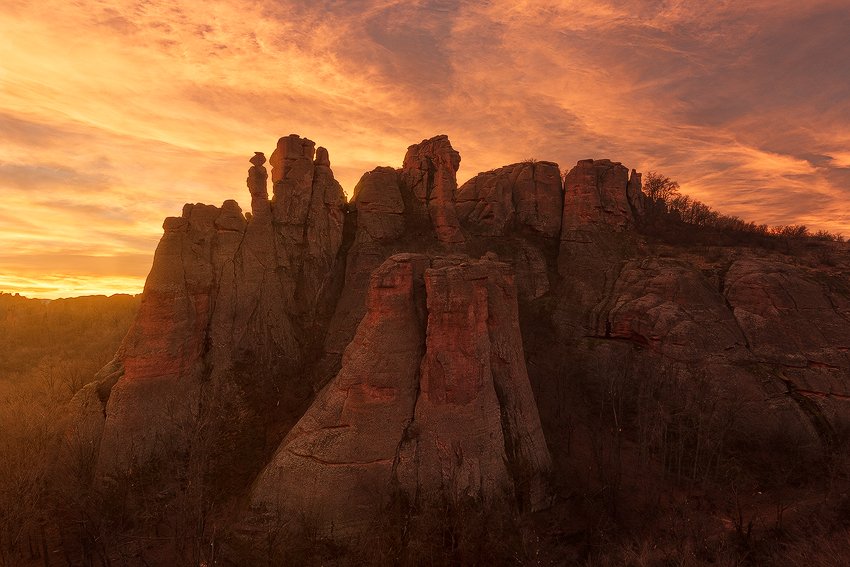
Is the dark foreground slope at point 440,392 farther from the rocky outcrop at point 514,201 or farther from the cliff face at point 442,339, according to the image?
the rocky outcrop at point 514,201

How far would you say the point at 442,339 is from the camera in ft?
78.1

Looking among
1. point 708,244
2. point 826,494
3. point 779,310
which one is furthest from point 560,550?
point 708,244

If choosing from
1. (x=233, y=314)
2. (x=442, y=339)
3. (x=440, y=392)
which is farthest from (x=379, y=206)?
(x=440, y=392)

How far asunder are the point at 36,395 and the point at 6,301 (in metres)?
71.8

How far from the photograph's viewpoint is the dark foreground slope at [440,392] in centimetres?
2166

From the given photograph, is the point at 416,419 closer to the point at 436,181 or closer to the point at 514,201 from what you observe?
the point at 436,181

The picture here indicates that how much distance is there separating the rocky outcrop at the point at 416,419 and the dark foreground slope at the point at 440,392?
0.11m

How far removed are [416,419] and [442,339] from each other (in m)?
4.39

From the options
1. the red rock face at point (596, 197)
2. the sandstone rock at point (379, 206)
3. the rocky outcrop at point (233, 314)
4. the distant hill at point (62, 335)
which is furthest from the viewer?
the red rock face at point (596, 197)

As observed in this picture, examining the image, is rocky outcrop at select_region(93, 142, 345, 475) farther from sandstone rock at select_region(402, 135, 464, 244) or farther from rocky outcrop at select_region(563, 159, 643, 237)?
rocky outcrop at select_region(563, 159, 643, 237)

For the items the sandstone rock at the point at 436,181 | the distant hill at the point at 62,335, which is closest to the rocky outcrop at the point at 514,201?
the sandstone rock at the point at 436,181

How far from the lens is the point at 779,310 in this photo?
37781 millimetres

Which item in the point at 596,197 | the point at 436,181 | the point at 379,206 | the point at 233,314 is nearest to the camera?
the point at 233,314

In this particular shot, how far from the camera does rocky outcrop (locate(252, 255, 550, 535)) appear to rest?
21.6 metres
